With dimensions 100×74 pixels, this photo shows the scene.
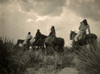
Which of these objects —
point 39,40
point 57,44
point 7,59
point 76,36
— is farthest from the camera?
point 39,40

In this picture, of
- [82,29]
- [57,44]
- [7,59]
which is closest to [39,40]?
[57,44]

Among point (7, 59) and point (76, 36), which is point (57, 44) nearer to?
point (76, 36)

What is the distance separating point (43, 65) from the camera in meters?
8.02

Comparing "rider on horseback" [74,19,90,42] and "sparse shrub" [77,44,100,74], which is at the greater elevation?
"rider on horseback" [74,19,90,42]

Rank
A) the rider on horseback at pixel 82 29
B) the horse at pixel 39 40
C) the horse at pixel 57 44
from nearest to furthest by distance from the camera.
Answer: the rider on horseback at pixel 82 29 → the horse at pixel 57 44 → the horse at pixel 39 40

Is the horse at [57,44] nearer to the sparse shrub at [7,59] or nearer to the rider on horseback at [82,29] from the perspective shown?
the rider on horseback at [82,29]

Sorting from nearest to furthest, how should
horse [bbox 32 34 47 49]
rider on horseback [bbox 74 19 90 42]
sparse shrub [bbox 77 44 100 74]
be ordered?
sparse shrub [bbox 77 44 100 74], rider on horseback [bbox 74 19 90 42], horse [bbox 32 34 47 49]

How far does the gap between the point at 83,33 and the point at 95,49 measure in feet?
Result: 22.1

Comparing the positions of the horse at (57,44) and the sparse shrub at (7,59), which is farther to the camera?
the horse at (57,44)

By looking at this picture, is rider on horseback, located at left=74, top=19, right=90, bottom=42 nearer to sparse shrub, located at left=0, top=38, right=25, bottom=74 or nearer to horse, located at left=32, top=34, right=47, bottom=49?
horse, located at left=32, top=34, right=47, bottom=49

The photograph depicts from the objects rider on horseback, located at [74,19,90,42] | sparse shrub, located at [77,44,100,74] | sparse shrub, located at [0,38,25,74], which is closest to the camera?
sparse shrub, located at [77,44,100,74]

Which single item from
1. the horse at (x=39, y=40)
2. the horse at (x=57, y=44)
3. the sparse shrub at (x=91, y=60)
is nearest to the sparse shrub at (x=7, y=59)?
the sparse shrub at (x=91, y=60)

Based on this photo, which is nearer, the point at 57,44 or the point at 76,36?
the point at 76,36

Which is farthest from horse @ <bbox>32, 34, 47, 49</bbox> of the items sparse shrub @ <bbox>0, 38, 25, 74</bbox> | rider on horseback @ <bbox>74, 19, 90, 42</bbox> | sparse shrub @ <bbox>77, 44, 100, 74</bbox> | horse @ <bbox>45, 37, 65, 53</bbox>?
sparse shrub @ <bbox>77, 44, 100, 74</bbox>
